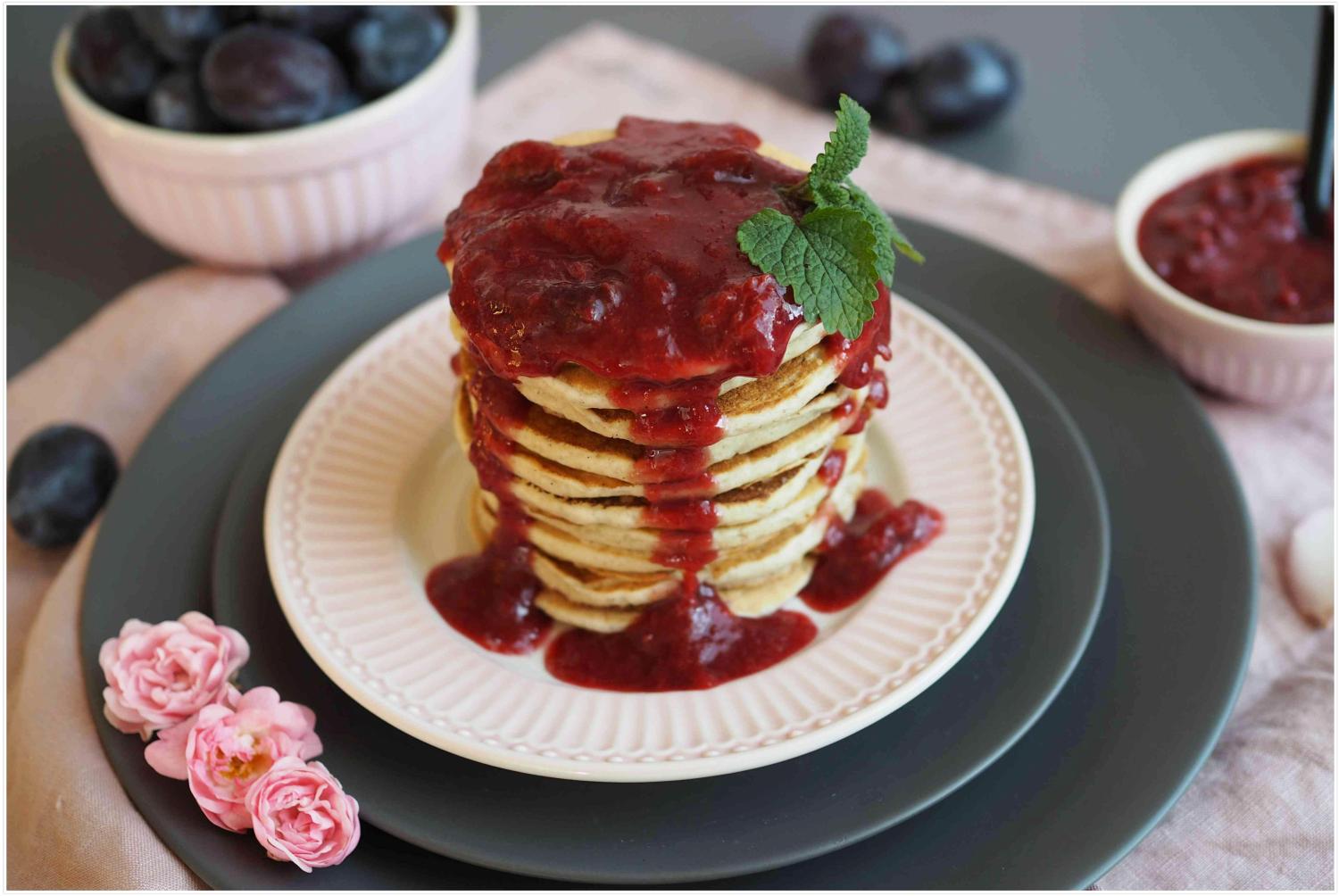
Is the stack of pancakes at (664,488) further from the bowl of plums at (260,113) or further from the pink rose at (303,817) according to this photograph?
the bowl of plums at (260,113)

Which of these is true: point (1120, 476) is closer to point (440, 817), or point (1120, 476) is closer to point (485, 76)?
point (440, 817)

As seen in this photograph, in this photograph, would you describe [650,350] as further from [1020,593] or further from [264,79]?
[264,79]

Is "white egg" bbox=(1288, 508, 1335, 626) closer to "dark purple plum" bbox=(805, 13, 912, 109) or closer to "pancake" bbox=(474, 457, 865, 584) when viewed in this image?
"pancake" bbox=(474, 457, 865, 584)

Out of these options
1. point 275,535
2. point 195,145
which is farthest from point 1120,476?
point 195,145

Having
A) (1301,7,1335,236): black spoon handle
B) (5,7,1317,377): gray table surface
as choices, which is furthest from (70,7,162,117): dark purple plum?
(1301,7,1335,236): black spoon handle

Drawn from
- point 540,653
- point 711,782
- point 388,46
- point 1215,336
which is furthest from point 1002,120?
point 711,782

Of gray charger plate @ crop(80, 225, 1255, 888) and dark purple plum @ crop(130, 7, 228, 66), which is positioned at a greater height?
dark purple plum @ crop(130, 7, 228, 66)
